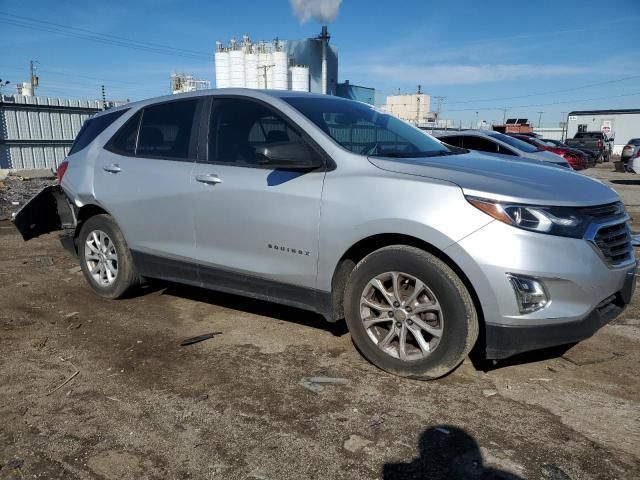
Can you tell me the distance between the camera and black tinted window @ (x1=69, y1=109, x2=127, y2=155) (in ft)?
16.1

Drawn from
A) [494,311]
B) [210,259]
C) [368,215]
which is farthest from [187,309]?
[494,311]

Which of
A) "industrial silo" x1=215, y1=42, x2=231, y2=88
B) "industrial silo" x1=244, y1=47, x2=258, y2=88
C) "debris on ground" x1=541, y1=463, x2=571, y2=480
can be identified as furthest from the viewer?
"industrial silo" x1=215, y1=42, x2=231, y2=88

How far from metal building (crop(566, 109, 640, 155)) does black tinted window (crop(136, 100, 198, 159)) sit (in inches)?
1949

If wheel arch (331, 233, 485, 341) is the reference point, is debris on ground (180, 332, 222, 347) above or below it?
below

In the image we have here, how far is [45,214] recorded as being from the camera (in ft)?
18.8

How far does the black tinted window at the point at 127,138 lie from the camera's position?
182 inches

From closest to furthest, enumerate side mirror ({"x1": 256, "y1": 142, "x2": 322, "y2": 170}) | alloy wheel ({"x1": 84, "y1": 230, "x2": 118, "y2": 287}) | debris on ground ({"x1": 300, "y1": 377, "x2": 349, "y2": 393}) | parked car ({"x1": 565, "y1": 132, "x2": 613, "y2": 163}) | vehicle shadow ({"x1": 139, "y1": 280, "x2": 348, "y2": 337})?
debris on ground ({"x1": 300, "y1": 377, "x2": 349, "y2": 393}) < side mirror ({"x1": 256, "y1": 142, "x2": 322, "y2": 170}) < vehicle shadow ({"x1": 139, "y1": 280, "x2": 348, "y2": 337}) < alloy wheel ({"x1": 84, "y1": 230, "x2": 118, "y2": 287}) < parked car ({"x1": 565, "y1": 132, "x2": 613, "y2": 163})

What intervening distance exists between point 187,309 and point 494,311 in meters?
2.90

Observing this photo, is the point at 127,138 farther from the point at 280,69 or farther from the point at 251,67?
the point at 251,67

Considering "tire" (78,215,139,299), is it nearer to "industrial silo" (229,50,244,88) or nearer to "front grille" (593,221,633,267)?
"front grille" (593,221,633,267)

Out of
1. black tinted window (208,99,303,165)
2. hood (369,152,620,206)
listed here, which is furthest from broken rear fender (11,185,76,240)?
hood (369,152,620,206)

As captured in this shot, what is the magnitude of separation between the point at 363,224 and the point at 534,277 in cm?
103

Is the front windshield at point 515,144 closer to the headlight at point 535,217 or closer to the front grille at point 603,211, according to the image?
the front grille at point 603,211

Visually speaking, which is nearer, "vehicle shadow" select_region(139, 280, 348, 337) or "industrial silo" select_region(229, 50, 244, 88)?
"vehicle shadow" select_region(139, 280, 348, 337)
